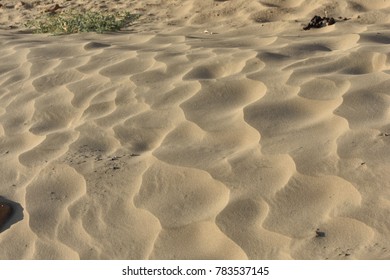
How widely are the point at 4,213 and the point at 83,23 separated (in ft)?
11.4

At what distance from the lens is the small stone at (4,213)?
9.53ft

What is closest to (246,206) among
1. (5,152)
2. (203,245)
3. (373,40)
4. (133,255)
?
(203,245)

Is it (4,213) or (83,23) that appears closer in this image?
(4,213)

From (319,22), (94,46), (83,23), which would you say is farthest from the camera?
(83,23)

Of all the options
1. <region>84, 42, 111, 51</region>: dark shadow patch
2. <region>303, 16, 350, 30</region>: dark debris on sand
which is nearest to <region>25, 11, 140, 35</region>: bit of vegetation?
<region>84, 42, 111, 51</region>: dark shadow patch

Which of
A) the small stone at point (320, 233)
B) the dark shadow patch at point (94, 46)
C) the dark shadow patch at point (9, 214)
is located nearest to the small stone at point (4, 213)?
the dark shadow patch at point (9, 214)

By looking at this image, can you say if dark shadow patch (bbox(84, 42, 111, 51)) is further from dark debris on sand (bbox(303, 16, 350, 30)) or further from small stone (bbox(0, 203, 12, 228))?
small stone (bbox(0, 203, 12, 228))

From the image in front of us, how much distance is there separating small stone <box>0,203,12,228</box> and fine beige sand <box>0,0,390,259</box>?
6 centimetres

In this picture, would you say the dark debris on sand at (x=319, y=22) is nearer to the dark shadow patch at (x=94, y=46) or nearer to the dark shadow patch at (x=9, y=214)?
the dark shadow patch at (x=94, y=46)

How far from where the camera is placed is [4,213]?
2.93 m

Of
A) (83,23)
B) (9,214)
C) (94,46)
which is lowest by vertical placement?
(83,23)

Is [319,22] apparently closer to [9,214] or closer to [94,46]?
[94,46]

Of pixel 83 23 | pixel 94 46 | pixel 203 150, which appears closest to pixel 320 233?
pixel 203 150

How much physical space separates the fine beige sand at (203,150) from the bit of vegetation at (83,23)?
1.14 m
